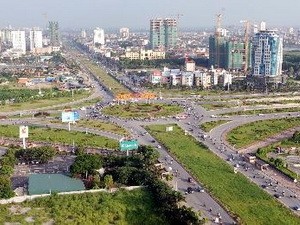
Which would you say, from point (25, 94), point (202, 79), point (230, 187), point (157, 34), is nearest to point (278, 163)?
point (230, 187)

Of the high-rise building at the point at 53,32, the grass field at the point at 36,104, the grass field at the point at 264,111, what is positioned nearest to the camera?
the grass field at the point at 264,111

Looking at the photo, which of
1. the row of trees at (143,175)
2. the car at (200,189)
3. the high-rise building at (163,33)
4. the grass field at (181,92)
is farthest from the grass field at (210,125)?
the high-rise building at (163,33)

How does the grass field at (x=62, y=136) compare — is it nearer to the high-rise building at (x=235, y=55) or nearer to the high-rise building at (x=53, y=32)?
the high-rise building at (x=235, y=55)

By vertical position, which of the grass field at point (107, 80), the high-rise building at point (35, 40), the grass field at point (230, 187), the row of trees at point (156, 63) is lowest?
the grass field at point (230, 187)

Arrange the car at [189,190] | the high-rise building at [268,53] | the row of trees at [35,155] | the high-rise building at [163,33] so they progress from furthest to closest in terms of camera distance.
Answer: the high-rise building at [163,33] < the high-rise building at [268,53] < the row of trees at [35,155] < the car at [189,190]

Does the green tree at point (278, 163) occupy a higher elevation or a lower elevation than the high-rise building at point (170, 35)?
lower

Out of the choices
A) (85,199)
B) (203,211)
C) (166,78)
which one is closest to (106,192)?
(85,199)

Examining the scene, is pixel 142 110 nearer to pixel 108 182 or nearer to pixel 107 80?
pixel 108 182
